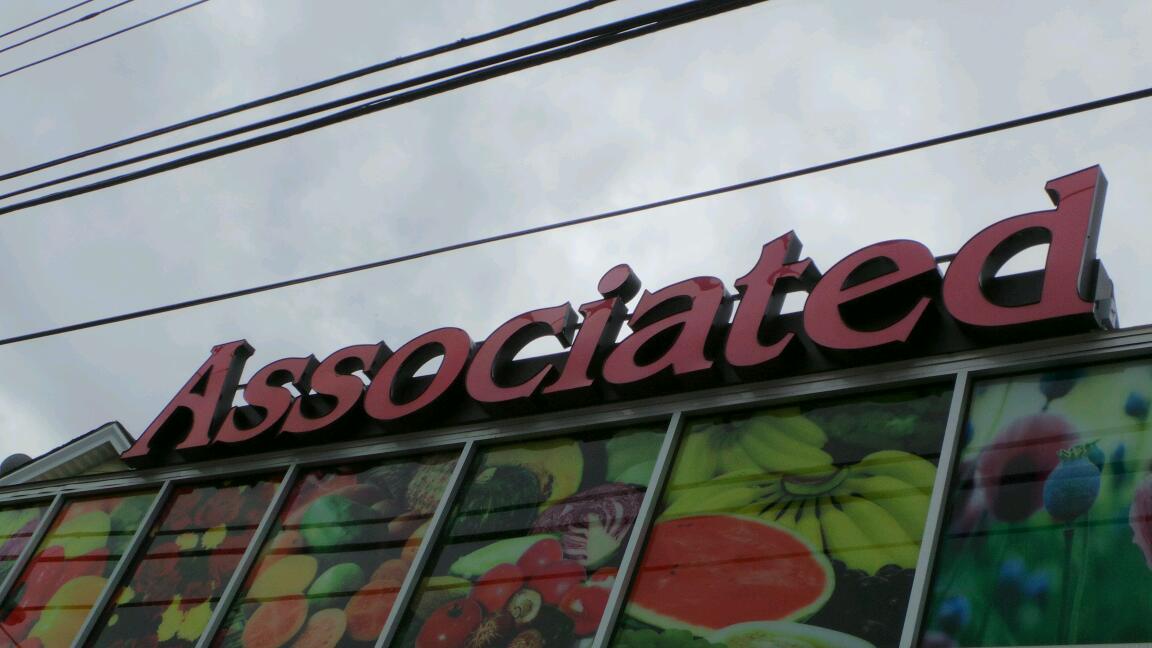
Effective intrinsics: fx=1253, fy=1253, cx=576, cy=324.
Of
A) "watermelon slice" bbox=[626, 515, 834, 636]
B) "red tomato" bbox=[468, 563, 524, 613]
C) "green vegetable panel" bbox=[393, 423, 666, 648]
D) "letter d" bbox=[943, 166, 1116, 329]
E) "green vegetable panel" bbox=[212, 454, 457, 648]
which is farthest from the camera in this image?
"green vegetable panel" bbox=[212, 454, 457, 648]

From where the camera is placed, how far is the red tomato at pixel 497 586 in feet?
30.3

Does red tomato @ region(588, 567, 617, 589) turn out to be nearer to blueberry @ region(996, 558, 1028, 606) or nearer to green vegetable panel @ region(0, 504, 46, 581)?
blueberry @ region(996, 558, 1028, 606)

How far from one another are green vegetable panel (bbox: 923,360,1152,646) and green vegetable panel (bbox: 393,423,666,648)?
2512 millimetres

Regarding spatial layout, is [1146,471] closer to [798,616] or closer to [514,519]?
[798,616]

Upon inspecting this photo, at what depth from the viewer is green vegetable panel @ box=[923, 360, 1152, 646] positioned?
6.91 meters

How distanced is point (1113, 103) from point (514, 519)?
5.36m

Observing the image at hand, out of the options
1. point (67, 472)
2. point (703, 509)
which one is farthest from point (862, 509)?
point (67, 472)

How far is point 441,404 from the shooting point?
1132cm

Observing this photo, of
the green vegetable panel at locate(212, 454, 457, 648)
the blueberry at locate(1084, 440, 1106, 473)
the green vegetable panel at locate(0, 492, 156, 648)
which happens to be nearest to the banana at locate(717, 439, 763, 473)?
the blueberry at locate(1084, 440, 1106, 473)

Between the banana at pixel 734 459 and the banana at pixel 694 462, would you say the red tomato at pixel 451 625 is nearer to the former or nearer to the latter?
the banana at pixel 694 462

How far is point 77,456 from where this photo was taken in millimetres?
15336

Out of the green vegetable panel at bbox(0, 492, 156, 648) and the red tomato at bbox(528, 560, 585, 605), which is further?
the green vegetable panel at bbox(0, 492, 156, 648)

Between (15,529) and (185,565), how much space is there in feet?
10.4

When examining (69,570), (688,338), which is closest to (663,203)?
(688,338)
